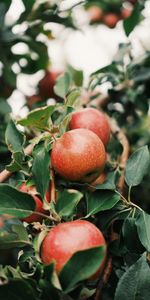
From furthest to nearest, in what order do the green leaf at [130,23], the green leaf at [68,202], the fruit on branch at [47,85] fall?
the fruit on branch at [47,85]
the green leaf at [130,23]
the green leaf at [68,202]

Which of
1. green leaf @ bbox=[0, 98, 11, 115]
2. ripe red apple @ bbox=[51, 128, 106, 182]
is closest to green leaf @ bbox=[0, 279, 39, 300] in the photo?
ripe red apple @ bbox=[51, 128, 106, 182]

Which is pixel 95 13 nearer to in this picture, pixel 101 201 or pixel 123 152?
pixel 123 152

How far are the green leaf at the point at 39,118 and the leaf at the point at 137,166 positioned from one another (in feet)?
0.71

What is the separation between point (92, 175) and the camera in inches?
38.1

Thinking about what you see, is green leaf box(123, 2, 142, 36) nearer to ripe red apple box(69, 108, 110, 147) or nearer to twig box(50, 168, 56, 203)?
ripe red apple box(69, 108, 110, 147)

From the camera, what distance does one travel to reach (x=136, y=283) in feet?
2.86

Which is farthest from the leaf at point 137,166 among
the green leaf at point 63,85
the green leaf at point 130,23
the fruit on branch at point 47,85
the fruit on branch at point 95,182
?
the fruit on branch at point 47,85

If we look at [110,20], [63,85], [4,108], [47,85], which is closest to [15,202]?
[63,85]

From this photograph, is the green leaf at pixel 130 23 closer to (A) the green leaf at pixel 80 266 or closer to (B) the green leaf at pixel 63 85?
(B) the green leaf at pixel 63 85

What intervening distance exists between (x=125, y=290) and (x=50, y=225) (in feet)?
0.63

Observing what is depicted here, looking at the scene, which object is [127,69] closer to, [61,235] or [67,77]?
Result: [67,77]

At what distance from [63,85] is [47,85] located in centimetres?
56

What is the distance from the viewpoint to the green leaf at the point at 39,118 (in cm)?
92

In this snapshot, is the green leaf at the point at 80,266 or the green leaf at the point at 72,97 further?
the green leaf at the point at 72,97
